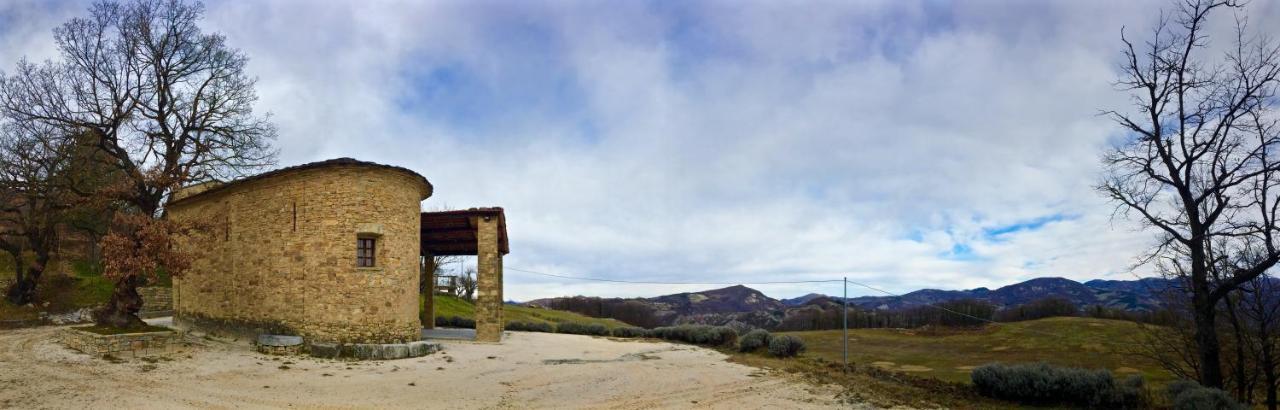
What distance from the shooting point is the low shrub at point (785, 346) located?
2094 centimetres

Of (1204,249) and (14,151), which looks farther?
(14,151)

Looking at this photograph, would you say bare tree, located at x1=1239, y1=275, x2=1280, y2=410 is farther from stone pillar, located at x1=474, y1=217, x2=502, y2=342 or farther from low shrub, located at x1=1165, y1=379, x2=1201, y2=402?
stone pillar, located at x1=474, y1=217, x2=502, y2=342

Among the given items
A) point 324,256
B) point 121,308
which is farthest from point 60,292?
point 324,256

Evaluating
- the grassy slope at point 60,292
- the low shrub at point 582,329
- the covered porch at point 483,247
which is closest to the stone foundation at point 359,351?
the covered porch at point 483,247

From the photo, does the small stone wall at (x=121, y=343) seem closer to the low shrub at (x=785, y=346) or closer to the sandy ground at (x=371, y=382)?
the sandy ground at (x=371, y=382)

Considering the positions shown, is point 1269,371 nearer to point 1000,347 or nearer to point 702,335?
point 702,335

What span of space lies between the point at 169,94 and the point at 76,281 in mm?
16932

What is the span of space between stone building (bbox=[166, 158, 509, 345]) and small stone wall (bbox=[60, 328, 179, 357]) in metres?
2.29

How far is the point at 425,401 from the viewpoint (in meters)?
11.9

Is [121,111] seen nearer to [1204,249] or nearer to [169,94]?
[169,94]

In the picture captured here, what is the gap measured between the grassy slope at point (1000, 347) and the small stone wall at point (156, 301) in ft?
103

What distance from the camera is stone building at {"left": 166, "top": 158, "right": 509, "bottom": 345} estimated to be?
656 inches

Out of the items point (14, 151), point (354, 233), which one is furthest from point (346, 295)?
point (14, 151)

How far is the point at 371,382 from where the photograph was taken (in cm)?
1341
